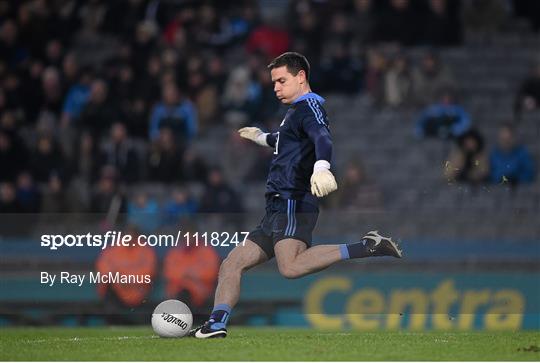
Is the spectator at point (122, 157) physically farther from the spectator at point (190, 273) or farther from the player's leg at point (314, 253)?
the player's leg at point (314, 253)

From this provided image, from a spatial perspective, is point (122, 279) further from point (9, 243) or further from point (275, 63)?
point (275, 63)

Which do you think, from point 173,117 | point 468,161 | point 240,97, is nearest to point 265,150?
point 240,97

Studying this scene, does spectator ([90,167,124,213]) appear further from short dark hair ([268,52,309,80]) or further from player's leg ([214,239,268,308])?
short dark hair ([268,52,309,80])

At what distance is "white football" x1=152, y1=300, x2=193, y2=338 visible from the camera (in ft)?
32.8

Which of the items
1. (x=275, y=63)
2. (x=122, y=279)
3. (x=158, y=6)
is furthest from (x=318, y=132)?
(x=158, y=6)

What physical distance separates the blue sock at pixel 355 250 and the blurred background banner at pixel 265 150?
2879mm

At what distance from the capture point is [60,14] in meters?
20.5

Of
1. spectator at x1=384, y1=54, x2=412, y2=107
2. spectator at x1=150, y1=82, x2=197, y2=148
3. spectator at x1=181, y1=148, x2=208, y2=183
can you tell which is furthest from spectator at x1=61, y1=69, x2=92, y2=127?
spectator at x1=384, y1=54, x2=412, y2=107

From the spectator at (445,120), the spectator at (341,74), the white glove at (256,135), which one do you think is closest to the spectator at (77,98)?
the spectator at (341,74)

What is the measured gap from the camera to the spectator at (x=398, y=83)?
1862 centimetres

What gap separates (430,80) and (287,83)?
9094 millimetres

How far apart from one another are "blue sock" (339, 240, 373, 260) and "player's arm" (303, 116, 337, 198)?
0.64 metres

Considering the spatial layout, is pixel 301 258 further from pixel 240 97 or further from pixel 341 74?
pixel 341 74

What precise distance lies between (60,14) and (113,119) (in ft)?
8.92
